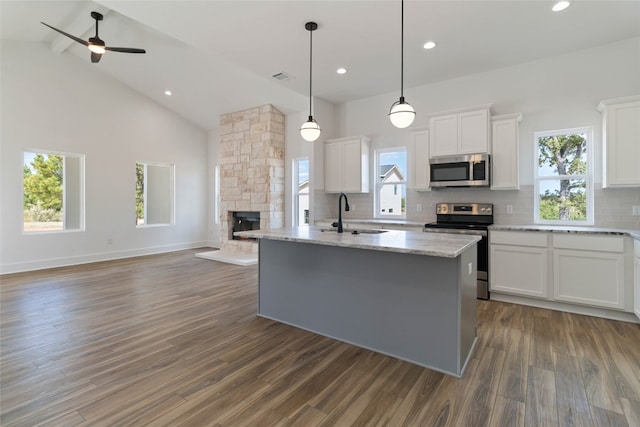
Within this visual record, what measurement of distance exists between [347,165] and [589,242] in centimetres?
354

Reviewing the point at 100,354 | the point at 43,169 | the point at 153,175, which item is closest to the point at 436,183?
the point at 100,354

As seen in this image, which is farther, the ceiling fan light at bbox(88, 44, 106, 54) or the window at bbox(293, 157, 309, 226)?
the window at bbox(293, 157, 309, 226)

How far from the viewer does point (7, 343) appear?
106 inches

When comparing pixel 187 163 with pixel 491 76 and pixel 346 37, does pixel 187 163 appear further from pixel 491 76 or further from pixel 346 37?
pixel 491 76

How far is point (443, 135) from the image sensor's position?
4.42 m

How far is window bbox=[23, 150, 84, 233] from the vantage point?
5.57m

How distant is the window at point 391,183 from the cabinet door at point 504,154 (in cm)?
146

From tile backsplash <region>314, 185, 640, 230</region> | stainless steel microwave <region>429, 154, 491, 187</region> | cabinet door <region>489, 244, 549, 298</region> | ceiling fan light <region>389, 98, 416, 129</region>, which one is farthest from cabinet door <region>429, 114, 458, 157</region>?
ceiling fan light <region>389, 98, 416, 129</region>

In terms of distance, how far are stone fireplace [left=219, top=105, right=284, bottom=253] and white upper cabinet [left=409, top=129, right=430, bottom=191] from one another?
2948 mm

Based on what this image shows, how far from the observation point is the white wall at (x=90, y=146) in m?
5.30

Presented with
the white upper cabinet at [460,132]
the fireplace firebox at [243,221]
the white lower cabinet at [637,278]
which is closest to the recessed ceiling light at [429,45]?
the white upper cabinet at [460,132]

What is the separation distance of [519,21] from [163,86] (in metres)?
6.47

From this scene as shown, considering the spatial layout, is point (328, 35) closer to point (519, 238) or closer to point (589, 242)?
point (519, 238)

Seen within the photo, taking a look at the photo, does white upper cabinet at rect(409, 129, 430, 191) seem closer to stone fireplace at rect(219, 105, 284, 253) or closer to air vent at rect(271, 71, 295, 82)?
air vent at rect(271, 71, 295, 82)
